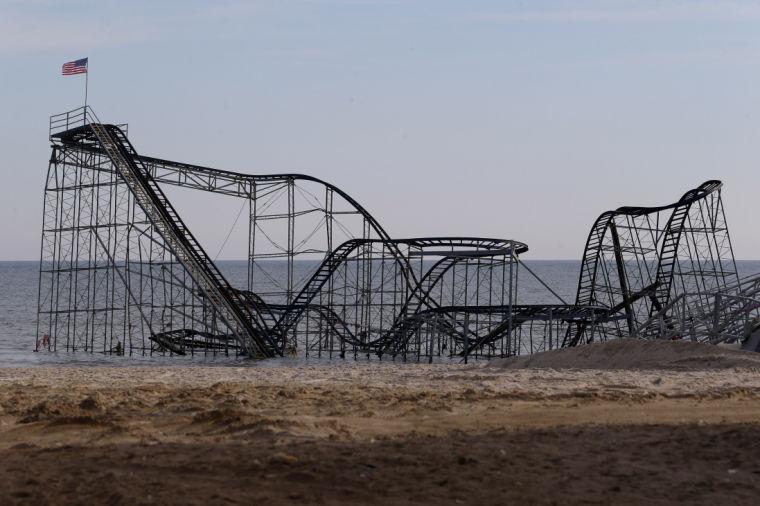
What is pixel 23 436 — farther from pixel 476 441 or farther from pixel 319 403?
pixel 476 441

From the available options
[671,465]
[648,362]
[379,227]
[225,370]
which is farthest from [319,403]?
[379,227]

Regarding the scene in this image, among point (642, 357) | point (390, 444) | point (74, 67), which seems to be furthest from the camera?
point (74, 67)

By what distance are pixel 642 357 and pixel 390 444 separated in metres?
12.8

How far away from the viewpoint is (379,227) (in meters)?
42.3

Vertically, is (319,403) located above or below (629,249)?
below

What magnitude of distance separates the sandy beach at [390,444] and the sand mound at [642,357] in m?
3.26

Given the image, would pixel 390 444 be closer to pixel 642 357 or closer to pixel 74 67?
pixel 642 357

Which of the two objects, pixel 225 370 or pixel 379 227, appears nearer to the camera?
pixel 225 370

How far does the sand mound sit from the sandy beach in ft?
10.7

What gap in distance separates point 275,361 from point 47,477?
87.4 feet

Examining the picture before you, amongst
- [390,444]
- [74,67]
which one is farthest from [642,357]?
[74,67]

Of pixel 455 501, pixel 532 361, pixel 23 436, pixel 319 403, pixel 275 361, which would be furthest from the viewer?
pixel 275 361

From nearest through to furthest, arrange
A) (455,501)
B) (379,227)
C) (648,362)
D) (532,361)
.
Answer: (455,501) < (648,362) < (532,361) < (379,227)

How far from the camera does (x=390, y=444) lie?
31.1 feet
